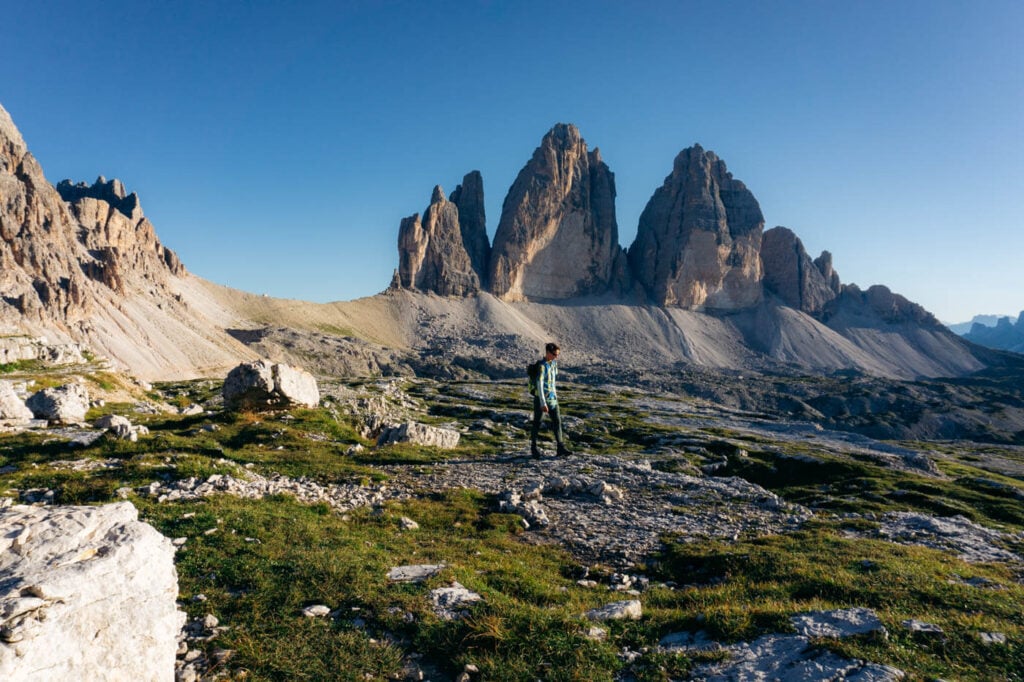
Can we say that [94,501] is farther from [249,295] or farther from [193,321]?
[249,295]

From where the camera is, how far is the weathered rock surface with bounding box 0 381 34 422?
72.2ft

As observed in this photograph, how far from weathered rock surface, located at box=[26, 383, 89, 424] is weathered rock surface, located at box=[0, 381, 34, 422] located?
563mm

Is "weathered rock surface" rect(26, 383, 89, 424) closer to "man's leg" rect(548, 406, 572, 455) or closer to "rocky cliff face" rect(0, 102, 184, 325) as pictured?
"man's leg" rect(548, 406, 572, 455)

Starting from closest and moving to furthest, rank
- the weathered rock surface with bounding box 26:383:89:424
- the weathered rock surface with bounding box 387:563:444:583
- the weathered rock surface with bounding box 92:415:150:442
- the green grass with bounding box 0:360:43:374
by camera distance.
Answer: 1. the weathered rock surface with bounding box 387:563:444:583
2. the weathered rock surface with bounding box 92:415:150:442
3. the weathered rock surface with bounding box 26:383:89:424
4. the green grass with bounding box 0:360:43:374

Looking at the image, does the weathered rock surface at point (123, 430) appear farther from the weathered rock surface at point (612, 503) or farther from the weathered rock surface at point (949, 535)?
the weathered rock surface at point (949, 535)

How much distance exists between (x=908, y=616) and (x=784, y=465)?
118 ft

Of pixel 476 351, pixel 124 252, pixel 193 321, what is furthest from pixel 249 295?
pixel 476 351

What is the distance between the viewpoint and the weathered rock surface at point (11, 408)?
72.2ft

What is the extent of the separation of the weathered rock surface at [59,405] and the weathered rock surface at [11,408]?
563mm

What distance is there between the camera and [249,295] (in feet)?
586

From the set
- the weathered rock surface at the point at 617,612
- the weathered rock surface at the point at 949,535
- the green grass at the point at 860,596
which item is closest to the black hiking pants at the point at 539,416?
the green grass at the point at 860,596

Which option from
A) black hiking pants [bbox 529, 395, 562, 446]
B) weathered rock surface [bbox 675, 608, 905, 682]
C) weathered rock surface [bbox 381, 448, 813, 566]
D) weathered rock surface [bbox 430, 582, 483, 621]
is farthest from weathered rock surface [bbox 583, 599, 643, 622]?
black hiking pants [bbox 529, 395, 562, 446]

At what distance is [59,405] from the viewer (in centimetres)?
2398

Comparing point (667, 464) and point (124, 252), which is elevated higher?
point (124, 252)
